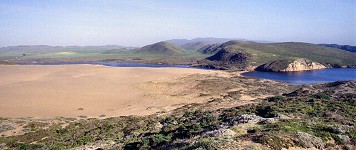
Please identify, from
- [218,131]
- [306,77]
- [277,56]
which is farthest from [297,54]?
[218,131]

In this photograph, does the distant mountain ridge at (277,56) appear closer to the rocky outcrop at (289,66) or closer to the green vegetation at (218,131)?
the rocky outcrop at (289,66)

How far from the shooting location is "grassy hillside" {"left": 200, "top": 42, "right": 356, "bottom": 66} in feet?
327

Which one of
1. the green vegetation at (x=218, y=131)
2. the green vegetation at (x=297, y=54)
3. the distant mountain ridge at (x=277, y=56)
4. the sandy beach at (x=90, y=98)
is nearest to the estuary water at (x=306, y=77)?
the distant mountain ridge at (x=277, y=56)

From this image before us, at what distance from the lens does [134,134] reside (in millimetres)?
21203

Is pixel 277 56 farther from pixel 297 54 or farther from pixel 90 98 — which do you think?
pixel 90 98

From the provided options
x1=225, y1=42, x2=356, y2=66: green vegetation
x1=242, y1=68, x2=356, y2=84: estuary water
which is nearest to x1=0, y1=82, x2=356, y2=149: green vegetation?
x1=242, y1=68, x2=356, y2=84: estuary water

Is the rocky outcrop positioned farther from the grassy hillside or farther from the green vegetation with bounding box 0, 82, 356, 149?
the green vegetation with bounding box 0, 82, 356, 149

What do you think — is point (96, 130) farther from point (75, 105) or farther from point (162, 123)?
point (75, 105)

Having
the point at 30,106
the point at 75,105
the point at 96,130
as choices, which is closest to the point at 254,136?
the point at 96,130

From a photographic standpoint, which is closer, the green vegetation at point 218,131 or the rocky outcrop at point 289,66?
the green vegetation at point 218,131

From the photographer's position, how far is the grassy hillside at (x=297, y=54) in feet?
327

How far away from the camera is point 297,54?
11219cm

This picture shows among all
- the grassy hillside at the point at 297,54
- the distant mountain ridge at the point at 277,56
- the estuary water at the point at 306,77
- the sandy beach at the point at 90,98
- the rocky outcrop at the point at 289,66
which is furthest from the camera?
the grassy hillside at the point at 297,54

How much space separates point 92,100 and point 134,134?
22.2 metres
